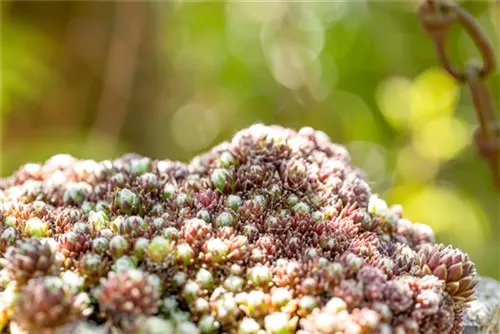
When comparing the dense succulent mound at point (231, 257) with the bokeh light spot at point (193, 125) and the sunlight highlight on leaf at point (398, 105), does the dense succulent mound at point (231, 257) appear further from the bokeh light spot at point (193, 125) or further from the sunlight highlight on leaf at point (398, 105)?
the bokeh light spot at point (193, 125)

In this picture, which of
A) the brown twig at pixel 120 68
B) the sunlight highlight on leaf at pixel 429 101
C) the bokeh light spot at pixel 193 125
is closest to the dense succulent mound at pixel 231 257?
the sunlight highlight on leaf at pixel 429 101

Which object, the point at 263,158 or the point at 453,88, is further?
the point at 453,88

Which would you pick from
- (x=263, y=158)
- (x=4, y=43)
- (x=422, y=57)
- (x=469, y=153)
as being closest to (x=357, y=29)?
(x=422, y=57)

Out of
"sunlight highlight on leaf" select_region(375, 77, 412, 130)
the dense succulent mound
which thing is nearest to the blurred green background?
"sunlight highlight on leaf" select_region(375, 77, 412, 130)

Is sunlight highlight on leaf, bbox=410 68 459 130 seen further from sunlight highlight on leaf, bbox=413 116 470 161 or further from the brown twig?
the brown twig

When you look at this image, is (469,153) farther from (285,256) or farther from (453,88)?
(285,256)

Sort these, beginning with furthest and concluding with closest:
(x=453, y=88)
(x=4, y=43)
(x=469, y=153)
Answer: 1. (x=469, y=153)
2. (x=4, y=43)
3. (x=453, y=88)

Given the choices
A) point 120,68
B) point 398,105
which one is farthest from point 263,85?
point 398,105
